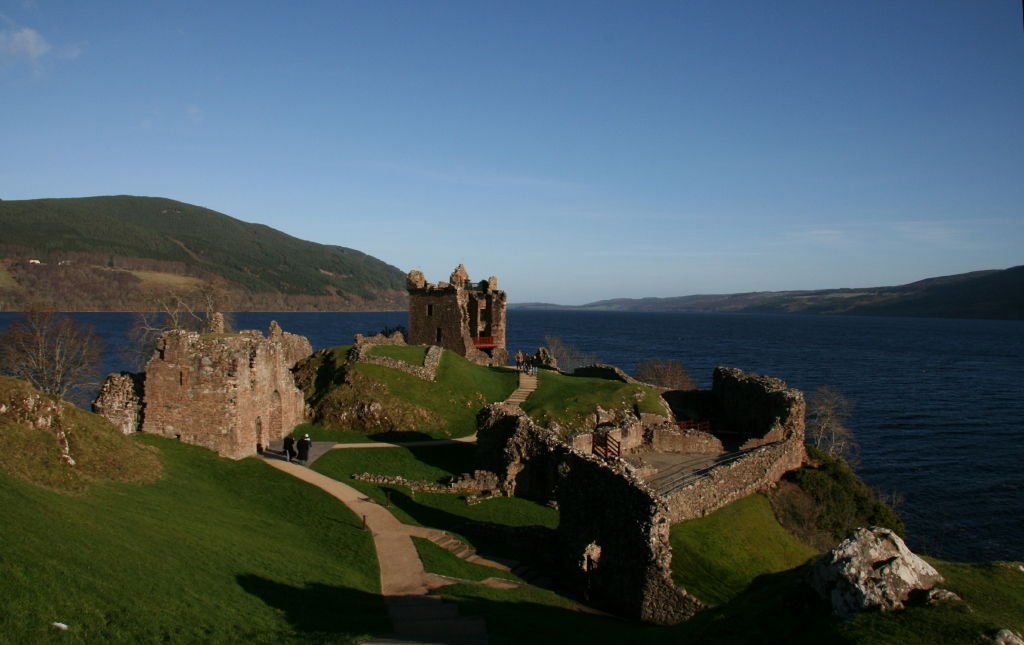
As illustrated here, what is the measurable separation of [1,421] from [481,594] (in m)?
10.6

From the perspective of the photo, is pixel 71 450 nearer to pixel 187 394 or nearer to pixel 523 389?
pixel 187 394

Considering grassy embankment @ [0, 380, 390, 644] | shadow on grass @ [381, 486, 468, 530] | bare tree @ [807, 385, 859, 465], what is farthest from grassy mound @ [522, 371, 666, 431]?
grassy embankment @ [0, 380, 390, 644]

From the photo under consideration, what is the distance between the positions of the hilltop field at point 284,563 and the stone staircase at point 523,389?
10.6 metres

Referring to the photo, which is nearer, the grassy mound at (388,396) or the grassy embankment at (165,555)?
the grassy embankment at (165,555)

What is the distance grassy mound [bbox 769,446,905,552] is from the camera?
83.8ft

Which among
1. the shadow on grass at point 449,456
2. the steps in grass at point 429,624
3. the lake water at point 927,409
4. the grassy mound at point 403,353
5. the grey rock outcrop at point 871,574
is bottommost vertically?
the lake water at point 927,409

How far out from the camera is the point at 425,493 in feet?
73.4

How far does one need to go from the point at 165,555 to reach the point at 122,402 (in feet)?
39.8

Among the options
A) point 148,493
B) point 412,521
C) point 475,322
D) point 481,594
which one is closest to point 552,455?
point 412,521

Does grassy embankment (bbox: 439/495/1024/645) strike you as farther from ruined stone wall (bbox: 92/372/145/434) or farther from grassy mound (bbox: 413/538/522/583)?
ruined stone wall (bbox: 92/372/145/434)

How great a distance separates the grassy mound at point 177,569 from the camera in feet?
25.6

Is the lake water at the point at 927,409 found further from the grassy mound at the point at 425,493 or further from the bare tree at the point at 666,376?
the grassy mound at the point at 425,493

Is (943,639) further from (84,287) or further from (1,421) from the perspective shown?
(84,287)

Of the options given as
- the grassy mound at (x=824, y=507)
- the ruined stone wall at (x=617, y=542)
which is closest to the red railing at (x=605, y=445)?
the grassy mound at (x=824, y=507)
